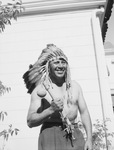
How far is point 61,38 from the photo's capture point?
400cm

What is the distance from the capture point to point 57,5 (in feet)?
13.8

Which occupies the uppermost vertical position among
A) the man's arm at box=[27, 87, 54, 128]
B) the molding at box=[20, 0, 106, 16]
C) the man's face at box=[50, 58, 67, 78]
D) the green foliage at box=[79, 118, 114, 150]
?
the molding at box=[20, 0, 106, 16]

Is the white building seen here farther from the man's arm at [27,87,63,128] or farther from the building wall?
the man's arm at [27,87,63,128]

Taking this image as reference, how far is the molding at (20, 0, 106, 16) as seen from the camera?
414 centimetres

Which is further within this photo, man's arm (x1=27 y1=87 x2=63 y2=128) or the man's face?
the man's face

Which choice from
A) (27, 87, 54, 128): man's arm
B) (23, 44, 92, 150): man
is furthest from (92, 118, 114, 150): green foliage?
(27, 87, 54, 128): man's arm

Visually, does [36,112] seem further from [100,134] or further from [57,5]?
[57,5]

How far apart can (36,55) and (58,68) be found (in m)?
2.13

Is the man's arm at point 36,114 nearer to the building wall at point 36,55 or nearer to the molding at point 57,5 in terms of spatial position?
the building wall at point 36,55

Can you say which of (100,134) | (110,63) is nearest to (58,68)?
(100,134)

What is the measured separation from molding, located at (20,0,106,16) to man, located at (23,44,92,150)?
2530mm

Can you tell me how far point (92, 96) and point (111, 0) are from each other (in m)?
2.60

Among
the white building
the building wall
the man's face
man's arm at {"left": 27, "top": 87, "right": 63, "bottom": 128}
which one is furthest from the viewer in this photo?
the white building

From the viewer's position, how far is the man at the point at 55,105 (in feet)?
5.13
